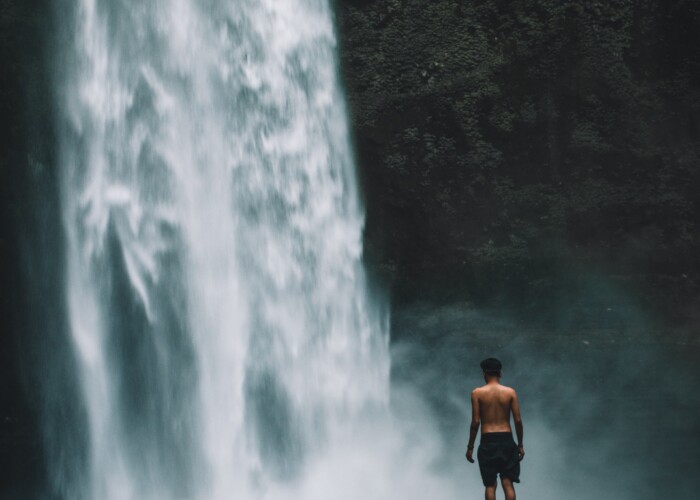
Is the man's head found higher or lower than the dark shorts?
higher

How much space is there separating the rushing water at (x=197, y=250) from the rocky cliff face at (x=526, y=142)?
82 cm

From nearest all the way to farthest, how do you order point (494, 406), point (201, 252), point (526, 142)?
point (494, 406) → point (201, 252) → point (526, 142)

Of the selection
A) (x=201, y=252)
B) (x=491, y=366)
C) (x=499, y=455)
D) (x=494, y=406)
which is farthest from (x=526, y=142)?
(x=499, y=455)

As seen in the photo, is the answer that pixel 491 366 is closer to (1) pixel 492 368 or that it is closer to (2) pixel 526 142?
(1) pixel 492 368

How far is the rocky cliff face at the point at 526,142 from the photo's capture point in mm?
8172

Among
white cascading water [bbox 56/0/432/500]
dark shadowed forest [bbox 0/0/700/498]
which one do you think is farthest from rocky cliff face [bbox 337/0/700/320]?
white cascading water [bbox 56/0/432/500]

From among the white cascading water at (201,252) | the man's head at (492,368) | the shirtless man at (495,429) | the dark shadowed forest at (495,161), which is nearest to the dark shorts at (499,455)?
the shirtless man at (495,429)

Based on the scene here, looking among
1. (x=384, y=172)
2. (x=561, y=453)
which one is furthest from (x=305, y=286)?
(x=561, y=453)

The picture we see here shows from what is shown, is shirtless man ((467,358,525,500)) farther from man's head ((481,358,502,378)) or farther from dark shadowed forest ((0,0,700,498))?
dark shadowed forest ((0,0,700,498))

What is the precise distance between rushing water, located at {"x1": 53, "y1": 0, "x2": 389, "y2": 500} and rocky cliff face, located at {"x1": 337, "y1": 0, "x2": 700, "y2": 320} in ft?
2.68

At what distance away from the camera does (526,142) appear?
27.7 feet

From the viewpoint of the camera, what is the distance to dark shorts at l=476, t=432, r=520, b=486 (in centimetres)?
393

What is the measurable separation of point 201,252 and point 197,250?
0.16 feet

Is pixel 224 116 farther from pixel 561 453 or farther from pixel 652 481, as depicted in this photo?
pixel 652 481
